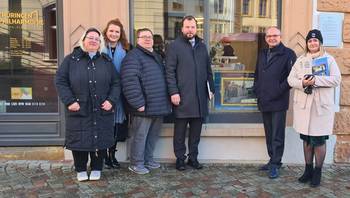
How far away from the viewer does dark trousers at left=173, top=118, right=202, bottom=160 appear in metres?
5.35

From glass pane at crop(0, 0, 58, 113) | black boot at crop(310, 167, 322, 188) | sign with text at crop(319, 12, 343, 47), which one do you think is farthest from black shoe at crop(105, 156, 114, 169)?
sign with text at crop(319, 12, 343, 47)

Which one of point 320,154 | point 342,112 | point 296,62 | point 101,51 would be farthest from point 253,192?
point 101,51

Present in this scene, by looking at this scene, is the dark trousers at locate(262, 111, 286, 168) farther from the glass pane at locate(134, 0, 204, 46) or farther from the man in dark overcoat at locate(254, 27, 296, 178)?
the glass pane at locate(134, 0, 204, 46)

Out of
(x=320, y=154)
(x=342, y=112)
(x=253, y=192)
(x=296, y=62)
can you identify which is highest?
(x=296, y=62)

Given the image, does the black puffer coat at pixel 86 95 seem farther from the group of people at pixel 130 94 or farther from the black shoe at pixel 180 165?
the black shoe at pixel 180 165

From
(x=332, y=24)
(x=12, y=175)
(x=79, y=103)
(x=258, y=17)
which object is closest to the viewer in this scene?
(x=79, y=103)

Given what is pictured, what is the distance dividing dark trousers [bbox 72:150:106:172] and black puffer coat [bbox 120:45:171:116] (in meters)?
0.62

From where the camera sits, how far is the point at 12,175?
5.09 meters

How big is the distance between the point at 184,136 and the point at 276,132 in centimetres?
112

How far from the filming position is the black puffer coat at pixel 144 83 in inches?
193

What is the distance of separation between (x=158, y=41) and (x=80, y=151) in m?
1.88

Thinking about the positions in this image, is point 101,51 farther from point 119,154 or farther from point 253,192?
point 253,192

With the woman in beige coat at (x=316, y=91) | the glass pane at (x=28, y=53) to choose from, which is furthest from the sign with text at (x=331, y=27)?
the glass pane at (x=28, y=53)

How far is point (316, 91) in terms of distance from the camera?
4660 mm
